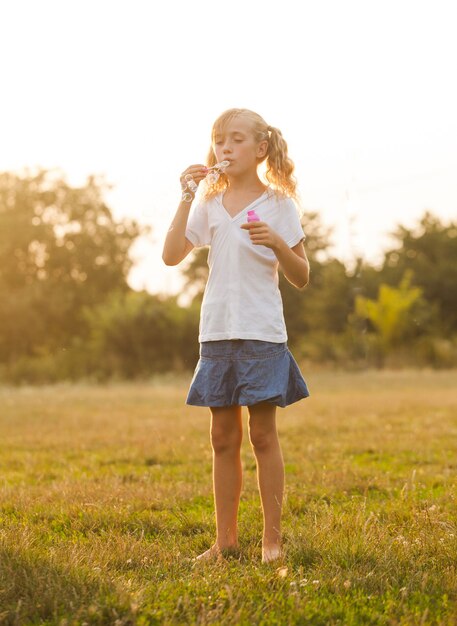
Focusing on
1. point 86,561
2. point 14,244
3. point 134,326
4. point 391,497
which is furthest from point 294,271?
point 14,244

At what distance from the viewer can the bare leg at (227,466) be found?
3.72m

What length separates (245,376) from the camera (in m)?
3.61

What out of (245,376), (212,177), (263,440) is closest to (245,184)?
(212,177)

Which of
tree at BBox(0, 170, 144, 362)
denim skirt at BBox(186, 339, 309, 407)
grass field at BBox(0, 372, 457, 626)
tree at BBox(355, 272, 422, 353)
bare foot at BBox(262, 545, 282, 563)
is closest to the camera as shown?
grass field at BBox(0, 372, 457, 626)

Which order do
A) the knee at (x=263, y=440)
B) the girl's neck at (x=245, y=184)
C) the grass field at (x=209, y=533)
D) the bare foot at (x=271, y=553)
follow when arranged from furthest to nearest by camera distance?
1. the girl's neck at (x=245, y=184)
2. the knee at (x=263, y=440)
3. the bare foot at (x=271, y=553)
4. the grass field at (x=209, y=533)

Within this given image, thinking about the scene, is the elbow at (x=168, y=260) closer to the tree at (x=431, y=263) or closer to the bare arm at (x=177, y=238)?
the bare arm at (x=177, y=238)

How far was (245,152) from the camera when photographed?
3.80 metres

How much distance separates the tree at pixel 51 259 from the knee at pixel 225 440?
112 feet

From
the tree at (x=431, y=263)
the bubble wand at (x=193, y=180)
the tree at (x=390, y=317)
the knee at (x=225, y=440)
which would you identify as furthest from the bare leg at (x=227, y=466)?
the tree at (x=431, y=263)

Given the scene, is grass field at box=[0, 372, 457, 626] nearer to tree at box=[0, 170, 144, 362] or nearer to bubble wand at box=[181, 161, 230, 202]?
bubble wand at box=[181, 161, 230, 202]

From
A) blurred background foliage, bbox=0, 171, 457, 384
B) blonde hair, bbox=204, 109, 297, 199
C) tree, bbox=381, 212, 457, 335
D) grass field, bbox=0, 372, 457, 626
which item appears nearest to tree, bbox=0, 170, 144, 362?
blurred background foliage, bbox=0, 171, 457, 384

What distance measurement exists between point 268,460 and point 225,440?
21 centimetres

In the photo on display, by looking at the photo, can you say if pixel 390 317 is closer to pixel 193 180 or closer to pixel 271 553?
pixel 193 180

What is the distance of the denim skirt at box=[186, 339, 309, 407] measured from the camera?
3590 mm
